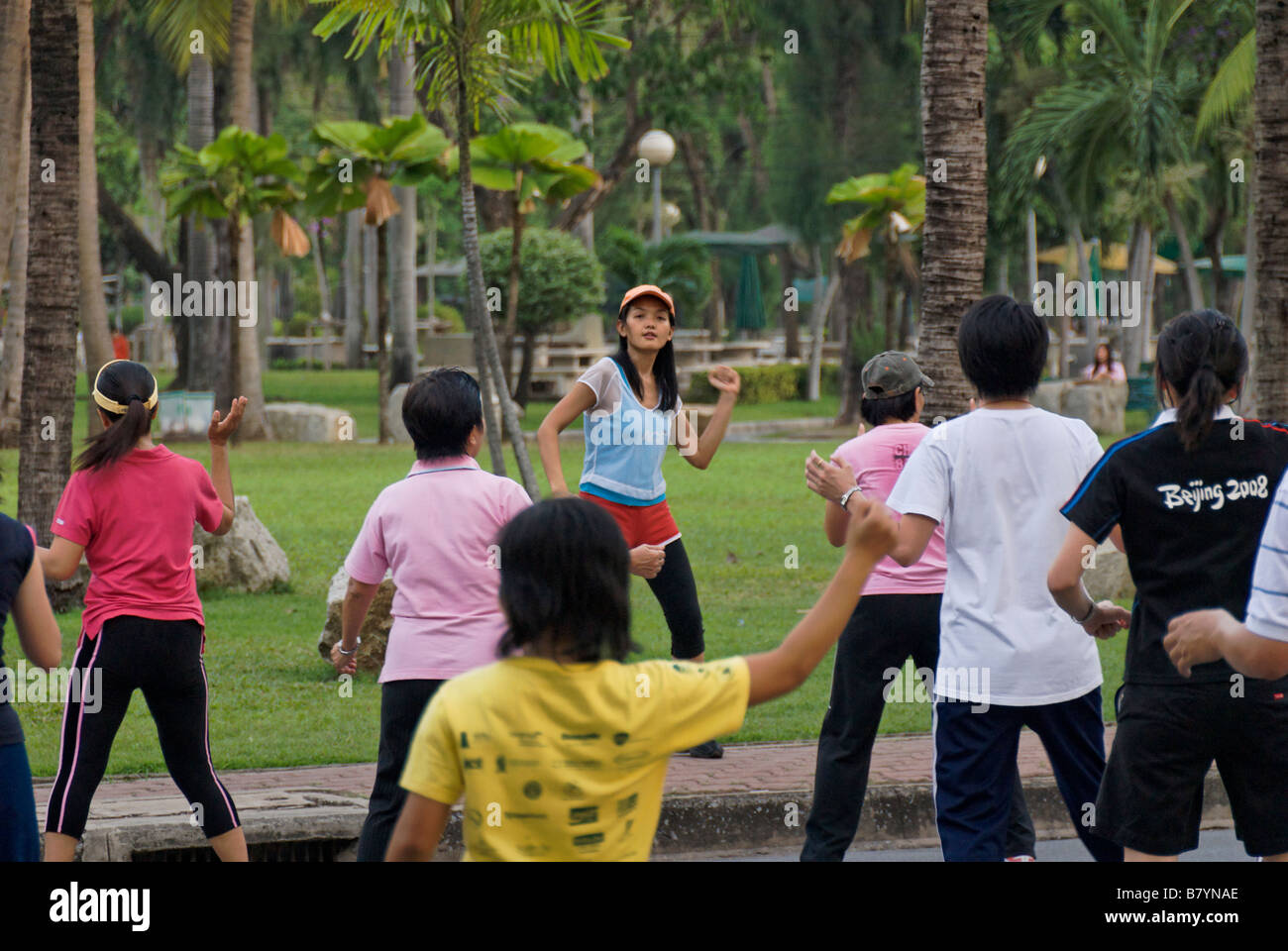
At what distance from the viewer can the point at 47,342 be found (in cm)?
985

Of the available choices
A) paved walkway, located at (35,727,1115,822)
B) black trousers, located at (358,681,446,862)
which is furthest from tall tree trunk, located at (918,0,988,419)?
black trousers, located at (358,681,446,862)

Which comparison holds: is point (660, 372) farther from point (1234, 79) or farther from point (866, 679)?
point (1234, 79)

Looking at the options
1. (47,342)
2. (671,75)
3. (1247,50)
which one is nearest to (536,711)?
(47,342)

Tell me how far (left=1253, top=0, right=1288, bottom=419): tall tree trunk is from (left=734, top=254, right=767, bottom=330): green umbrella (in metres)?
32.8

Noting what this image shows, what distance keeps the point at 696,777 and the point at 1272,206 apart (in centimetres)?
459

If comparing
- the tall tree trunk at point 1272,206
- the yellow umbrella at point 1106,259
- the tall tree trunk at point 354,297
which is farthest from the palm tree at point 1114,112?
the tall tree trunk at point 354,297

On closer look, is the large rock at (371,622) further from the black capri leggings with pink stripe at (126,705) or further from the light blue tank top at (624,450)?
the black capri leggings with pink stripe at (126,705)

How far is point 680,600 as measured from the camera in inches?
257

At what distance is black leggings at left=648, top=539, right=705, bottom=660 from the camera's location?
649 centimetres

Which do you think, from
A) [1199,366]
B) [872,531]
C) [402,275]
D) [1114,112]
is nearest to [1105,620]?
[1199,366]

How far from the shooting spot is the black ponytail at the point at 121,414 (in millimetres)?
4738

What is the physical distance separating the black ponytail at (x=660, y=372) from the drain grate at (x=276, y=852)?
2.16 meters

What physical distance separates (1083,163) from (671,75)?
33.7ft

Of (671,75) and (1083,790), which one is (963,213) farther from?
(671,75)
